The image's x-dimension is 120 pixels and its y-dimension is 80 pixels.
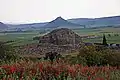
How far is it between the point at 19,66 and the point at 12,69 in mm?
630

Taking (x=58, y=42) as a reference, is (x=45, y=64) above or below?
above

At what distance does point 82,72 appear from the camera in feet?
30.9

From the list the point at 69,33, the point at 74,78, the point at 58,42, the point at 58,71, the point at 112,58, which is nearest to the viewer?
the point at 74,78

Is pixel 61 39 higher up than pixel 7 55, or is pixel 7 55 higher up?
pixel 7 55

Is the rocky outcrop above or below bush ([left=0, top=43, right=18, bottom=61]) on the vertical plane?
below

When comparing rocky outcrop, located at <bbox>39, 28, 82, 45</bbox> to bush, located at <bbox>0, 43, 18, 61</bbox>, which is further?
rocky outcrop, located at <bbox>39, 28, 82, 45</bbox>

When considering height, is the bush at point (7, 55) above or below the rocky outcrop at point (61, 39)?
above

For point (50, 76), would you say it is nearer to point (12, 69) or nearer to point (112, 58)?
point (12, 69)

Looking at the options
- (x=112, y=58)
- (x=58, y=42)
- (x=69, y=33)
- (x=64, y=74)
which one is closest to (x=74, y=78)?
(x=64, y=74)

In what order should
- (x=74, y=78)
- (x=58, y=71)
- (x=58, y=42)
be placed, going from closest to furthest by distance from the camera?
(x=74, y=78) < (x=58, y=71) < (x=58, y=42)

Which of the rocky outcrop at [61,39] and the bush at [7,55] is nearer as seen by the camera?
the bush at [7,55]

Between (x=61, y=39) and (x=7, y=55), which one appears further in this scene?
(x=61, y=39)

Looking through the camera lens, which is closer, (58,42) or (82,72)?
(82,72)

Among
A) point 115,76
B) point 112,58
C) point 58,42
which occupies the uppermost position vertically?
point 115,76
